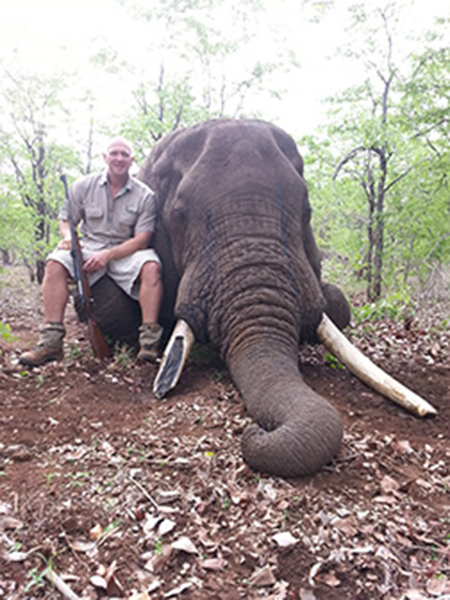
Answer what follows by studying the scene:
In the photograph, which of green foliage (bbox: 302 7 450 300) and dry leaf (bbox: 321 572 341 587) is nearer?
dry leaf (bbox: 321 572 341 587)

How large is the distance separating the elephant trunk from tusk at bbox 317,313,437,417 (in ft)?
2.80

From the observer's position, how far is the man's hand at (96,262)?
577cm

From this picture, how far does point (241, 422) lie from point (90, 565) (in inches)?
65.4

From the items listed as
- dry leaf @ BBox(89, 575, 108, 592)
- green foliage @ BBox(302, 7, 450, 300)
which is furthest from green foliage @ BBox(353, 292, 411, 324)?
dry leaf @ BBox(89, 575, 108, 592)

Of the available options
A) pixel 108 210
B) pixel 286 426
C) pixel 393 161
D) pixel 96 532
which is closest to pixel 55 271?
pixel 108 210

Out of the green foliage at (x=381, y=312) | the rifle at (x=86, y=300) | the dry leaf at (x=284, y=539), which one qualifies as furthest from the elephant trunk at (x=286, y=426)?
the green foliage at (x=381, y=312)

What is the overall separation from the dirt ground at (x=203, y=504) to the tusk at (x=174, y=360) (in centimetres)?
14

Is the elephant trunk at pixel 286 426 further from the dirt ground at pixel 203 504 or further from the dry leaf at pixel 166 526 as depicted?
the dry leaf at pixel 166 526

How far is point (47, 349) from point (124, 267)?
1.19 metres

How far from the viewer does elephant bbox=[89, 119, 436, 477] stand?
397cm

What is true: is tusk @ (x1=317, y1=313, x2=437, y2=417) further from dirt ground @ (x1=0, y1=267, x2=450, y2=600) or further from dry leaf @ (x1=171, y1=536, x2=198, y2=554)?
dry leaf @ (x1=171, y1=536, x2=198, y2=554)

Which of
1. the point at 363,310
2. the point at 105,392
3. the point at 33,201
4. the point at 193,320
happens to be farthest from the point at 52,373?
the point at 33,201

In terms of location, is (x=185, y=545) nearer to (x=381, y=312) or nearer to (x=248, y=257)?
(x=248, y=257)

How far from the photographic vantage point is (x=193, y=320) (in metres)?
4.86
